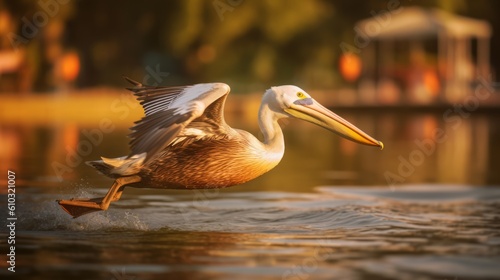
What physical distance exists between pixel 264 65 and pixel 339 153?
17804 millimetres

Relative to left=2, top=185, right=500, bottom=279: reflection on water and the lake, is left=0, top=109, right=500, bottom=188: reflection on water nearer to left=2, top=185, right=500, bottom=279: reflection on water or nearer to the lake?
the lake

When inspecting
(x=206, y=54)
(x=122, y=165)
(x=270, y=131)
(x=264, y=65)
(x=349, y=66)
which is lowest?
(x=122, y=165)

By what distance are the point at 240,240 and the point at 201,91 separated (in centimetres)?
117

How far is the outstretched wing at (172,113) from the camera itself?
9367 mm

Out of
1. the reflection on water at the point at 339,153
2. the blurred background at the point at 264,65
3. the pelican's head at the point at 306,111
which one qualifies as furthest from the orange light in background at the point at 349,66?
the pelican's head at the point at 306,111

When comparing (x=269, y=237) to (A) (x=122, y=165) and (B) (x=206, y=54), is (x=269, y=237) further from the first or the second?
(B) (x=206, y=54)

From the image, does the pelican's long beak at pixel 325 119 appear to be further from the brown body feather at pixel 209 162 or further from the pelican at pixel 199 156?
the brown body feather at pixel 209 162

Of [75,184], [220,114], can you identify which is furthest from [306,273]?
[75,184]

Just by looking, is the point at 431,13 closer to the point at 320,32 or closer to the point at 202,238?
the point at 320,32

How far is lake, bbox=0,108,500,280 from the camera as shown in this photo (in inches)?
320

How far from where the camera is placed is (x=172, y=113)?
380 inches

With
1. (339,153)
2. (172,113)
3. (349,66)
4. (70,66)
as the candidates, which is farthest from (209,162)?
(349,66)

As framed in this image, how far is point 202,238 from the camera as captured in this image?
9734mm

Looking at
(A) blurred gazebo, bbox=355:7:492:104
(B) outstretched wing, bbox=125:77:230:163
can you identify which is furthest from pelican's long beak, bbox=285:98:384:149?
(A) blurred gazebo, bbox=355:7:492:104
